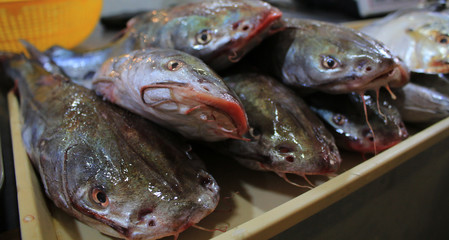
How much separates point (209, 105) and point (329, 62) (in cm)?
57

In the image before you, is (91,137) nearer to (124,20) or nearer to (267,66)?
(267,66)

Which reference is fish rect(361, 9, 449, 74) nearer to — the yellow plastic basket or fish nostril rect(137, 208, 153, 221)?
fish nostril rect(137, 208, 153, 221)

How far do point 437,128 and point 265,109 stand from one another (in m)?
0.69

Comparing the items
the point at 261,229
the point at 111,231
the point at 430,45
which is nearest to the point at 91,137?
the point at 111,231

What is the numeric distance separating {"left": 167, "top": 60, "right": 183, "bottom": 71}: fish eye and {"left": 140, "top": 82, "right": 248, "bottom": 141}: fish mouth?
0.06 metres

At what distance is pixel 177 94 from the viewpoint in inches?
32.5

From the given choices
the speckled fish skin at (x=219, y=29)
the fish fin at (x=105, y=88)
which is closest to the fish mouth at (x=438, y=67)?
the speckled fish skin at (x=219, y=29)

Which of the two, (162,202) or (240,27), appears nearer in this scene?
(162,202)

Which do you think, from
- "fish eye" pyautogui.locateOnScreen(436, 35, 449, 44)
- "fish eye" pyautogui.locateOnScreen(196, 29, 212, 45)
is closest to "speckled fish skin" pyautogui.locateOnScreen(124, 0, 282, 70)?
"fish eye" pyautogui.locateOnScreen(196, 29, 212, 45)

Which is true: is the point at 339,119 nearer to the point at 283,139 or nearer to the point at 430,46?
the point at 283,139

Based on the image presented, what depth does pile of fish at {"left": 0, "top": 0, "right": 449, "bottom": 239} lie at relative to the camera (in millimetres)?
824

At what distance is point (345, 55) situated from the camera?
112 cm

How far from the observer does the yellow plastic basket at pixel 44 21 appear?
5.49 ft

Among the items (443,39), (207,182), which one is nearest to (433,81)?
(443,39)
